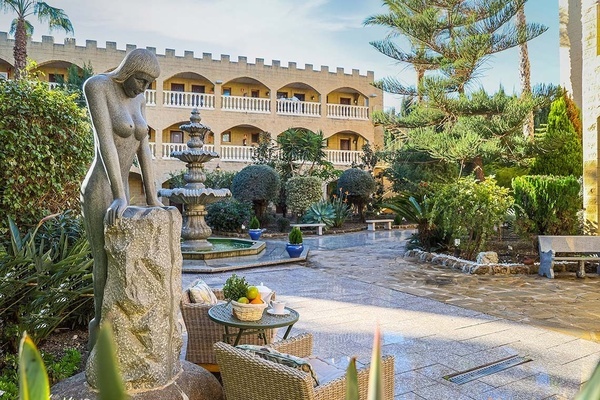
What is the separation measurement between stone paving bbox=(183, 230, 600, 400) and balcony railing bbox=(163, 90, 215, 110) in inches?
659

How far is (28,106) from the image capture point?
17.2ft

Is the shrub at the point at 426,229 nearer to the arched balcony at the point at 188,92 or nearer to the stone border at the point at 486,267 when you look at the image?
the stone border at the point at 486,267

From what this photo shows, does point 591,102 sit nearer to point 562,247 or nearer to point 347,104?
point 562,247

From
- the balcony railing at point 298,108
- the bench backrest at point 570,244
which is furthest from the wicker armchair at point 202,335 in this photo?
the balcony railing at point 298,108

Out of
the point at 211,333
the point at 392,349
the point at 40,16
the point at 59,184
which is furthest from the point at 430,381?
the point at 40,16

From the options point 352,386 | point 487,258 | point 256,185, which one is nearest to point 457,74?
point 487,258

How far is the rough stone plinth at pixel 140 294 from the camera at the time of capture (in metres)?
2.81

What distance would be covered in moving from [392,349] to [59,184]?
426cm

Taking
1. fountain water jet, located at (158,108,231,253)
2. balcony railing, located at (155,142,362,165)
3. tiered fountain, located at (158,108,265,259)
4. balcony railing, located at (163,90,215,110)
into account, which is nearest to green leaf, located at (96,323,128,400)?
tiered fountain, located at (158,108,265,259)

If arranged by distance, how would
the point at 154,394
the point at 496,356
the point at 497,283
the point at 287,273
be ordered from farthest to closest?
the point at 287,273 → the point at 497,283 → the point at 496,356 → the point at 154,394

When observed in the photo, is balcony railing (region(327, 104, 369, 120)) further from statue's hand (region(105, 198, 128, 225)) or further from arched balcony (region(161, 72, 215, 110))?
statue's hand (region(105, 198, 128, 225))

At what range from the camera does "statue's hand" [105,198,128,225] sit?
9.19 ft

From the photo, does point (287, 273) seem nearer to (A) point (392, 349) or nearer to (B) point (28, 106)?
(A) point (392, 349)

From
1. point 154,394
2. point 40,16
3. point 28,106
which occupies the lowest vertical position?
point 154,394
